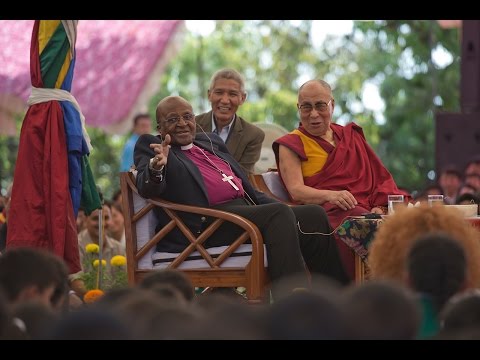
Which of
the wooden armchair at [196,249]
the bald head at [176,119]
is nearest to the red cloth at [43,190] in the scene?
the wooden armchair at [196,249]

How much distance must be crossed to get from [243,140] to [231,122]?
0.57 ft

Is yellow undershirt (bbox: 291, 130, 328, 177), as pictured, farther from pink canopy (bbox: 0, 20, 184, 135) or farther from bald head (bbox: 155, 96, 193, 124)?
pink canopy (bbox: 0, 20, 184, 135)

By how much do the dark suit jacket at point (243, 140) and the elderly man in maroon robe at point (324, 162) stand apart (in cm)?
57

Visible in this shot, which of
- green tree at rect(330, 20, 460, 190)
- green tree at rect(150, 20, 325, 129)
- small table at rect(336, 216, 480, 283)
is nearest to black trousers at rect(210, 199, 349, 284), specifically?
small table at rect(336, 216, 480, 283)

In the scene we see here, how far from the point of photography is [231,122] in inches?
332

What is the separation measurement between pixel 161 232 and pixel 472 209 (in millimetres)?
1615

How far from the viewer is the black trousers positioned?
6598 millimetres

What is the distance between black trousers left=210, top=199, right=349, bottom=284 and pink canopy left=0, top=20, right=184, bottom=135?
8533mm

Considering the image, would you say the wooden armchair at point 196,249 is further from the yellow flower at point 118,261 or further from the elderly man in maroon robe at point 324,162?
the yellow flower at point 118,261

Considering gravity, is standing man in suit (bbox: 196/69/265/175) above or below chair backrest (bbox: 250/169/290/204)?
above

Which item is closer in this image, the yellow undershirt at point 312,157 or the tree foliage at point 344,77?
the yellow undershirt at point 312,157

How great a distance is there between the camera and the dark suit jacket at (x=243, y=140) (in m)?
8.32

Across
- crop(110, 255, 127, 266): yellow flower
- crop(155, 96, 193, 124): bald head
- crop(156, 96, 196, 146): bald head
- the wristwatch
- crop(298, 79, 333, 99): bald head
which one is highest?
crop(298, 79, 333, 99): bald head

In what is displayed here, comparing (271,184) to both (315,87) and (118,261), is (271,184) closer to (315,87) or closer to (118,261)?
(315,87)
